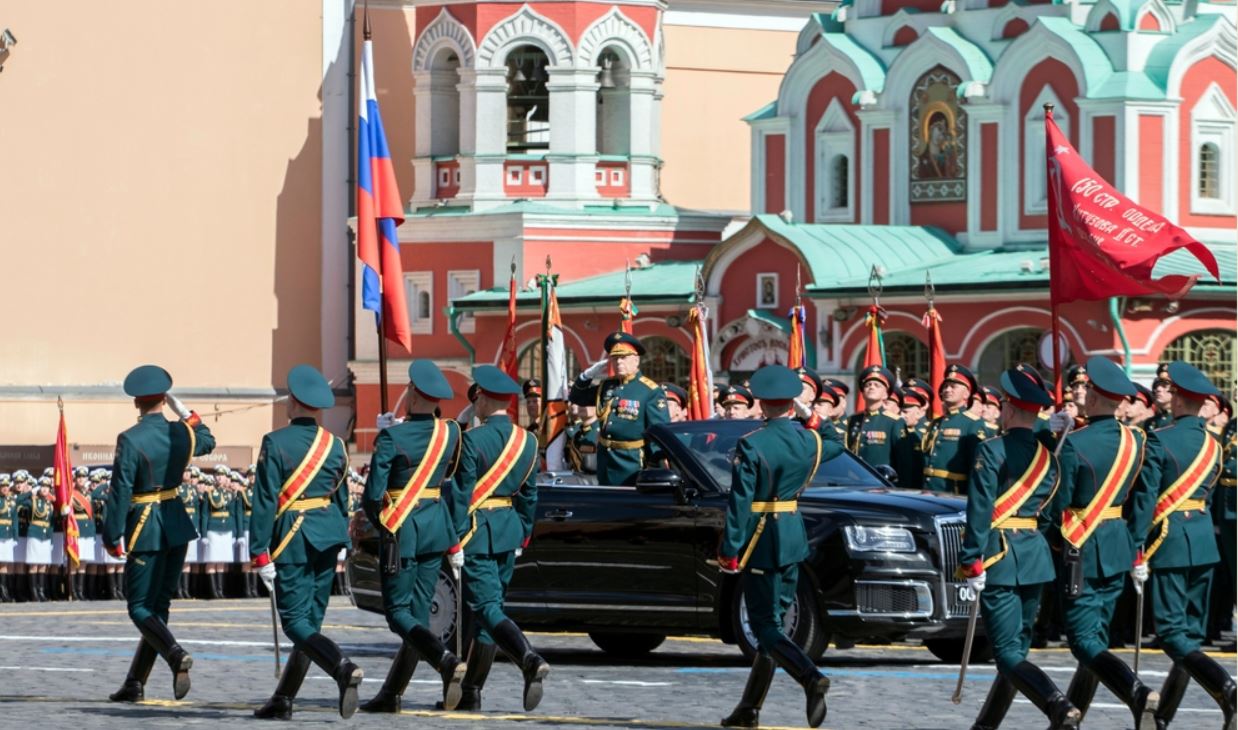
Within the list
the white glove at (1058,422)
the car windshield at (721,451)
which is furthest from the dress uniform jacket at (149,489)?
the white glove at (1058,422)

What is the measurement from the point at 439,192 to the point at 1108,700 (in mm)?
31147

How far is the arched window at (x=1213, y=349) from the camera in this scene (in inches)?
1487

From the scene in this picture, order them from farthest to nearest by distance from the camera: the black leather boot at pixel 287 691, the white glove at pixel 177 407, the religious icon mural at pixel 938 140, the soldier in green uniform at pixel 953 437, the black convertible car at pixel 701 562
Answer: the religious icon mural at pixel 938 140, the soldier in green uniform at pixel 953 437, the black convertible car at pixel 701 562, the white glove at pixel 177 407, the black leather boot at pixel 287 691

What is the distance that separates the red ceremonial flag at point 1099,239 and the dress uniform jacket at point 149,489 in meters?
6.97

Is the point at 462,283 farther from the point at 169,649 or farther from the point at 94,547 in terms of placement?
the point at 169,649

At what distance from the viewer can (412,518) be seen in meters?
15.4

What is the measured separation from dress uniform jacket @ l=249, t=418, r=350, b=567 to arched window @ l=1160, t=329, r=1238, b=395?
23858 millimetres

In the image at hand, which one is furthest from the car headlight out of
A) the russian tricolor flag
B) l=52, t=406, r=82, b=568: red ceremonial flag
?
l=52, t=406, r=82, b=568: red ceremonial flag

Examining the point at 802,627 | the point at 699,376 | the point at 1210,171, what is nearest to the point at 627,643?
the point at 802,627

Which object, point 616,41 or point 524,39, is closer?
point 524,39

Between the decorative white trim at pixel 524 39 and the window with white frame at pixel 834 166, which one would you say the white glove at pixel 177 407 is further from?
the decorative white trim at pixel 524 39

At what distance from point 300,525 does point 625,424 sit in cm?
617

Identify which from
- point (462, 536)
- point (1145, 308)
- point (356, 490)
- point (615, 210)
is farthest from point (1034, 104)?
point (462, 536)

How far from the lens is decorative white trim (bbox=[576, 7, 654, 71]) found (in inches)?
1781
